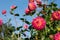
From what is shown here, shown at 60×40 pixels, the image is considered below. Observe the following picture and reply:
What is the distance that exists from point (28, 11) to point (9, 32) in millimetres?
1368

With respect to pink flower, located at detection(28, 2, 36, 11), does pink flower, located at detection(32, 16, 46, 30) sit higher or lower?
lower

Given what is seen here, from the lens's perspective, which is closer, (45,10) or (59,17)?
(59,17)

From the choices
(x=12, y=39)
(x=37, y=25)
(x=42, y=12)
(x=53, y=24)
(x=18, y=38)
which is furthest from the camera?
(x=12, y=39)

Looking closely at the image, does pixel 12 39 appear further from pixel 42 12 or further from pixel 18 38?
pixel 42 12

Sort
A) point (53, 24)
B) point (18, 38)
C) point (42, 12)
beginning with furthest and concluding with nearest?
1. point (18, 38)
2. point (42, 12)
3. point (53, 24)

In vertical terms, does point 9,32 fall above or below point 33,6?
below

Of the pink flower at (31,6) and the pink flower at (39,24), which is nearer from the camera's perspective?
the pink flower at (39,24)

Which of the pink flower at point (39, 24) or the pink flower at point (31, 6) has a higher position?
the pink flower at point (31, 6)

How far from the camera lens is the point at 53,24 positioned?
10.2ft

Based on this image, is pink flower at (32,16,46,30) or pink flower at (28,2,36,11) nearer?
pink flower at (32,16,46,30)

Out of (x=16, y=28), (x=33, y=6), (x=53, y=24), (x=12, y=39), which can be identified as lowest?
(x=12, y=39)

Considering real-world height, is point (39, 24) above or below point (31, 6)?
Result: below

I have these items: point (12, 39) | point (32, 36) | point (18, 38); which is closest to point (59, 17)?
point (32, 36)

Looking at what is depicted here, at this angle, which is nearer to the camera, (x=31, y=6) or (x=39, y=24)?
(x=39, y=24)
